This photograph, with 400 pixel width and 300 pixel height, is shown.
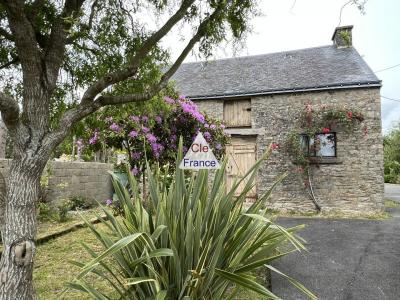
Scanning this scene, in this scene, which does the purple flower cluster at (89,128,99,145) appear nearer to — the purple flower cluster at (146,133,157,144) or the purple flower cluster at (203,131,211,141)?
the purple flower cluster at (146,133,157,144)

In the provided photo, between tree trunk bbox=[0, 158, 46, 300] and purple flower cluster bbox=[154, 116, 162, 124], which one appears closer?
tree trunk bbox=[0, 158, 46, 300]

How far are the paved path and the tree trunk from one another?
8.37 ft

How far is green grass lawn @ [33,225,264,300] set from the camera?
320cm

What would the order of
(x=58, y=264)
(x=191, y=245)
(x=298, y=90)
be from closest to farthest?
(x=191, y=245), (x=58, y=264), (x=298, y=90)

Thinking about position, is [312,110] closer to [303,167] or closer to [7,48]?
[303,167]

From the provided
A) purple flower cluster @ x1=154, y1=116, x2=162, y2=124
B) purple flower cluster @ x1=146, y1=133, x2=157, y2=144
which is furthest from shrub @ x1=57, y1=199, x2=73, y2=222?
purple flower cluster @ x1=154, y1=116, x2=162, y2=124

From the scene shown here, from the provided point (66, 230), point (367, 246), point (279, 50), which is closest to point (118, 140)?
point (66, 230)

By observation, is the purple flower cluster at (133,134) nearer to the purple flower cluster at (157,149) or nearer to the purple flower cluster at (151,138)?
the purple flower cluster at (151,138)

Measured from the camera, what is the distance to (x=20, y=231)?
231cm

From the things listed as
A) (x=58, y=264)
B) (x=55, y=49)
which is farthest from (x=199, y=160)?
(x=58, y=264)

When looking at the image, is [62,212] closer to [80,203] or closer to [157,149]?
[80,203]

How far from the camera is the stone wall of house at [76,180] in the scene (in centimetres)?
745

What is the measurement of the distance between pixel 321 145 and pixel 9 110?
30.8ft

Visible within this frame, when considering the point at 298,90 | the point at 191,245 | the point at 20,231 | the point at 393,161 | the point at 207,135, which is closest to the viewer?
the point at 191,245
